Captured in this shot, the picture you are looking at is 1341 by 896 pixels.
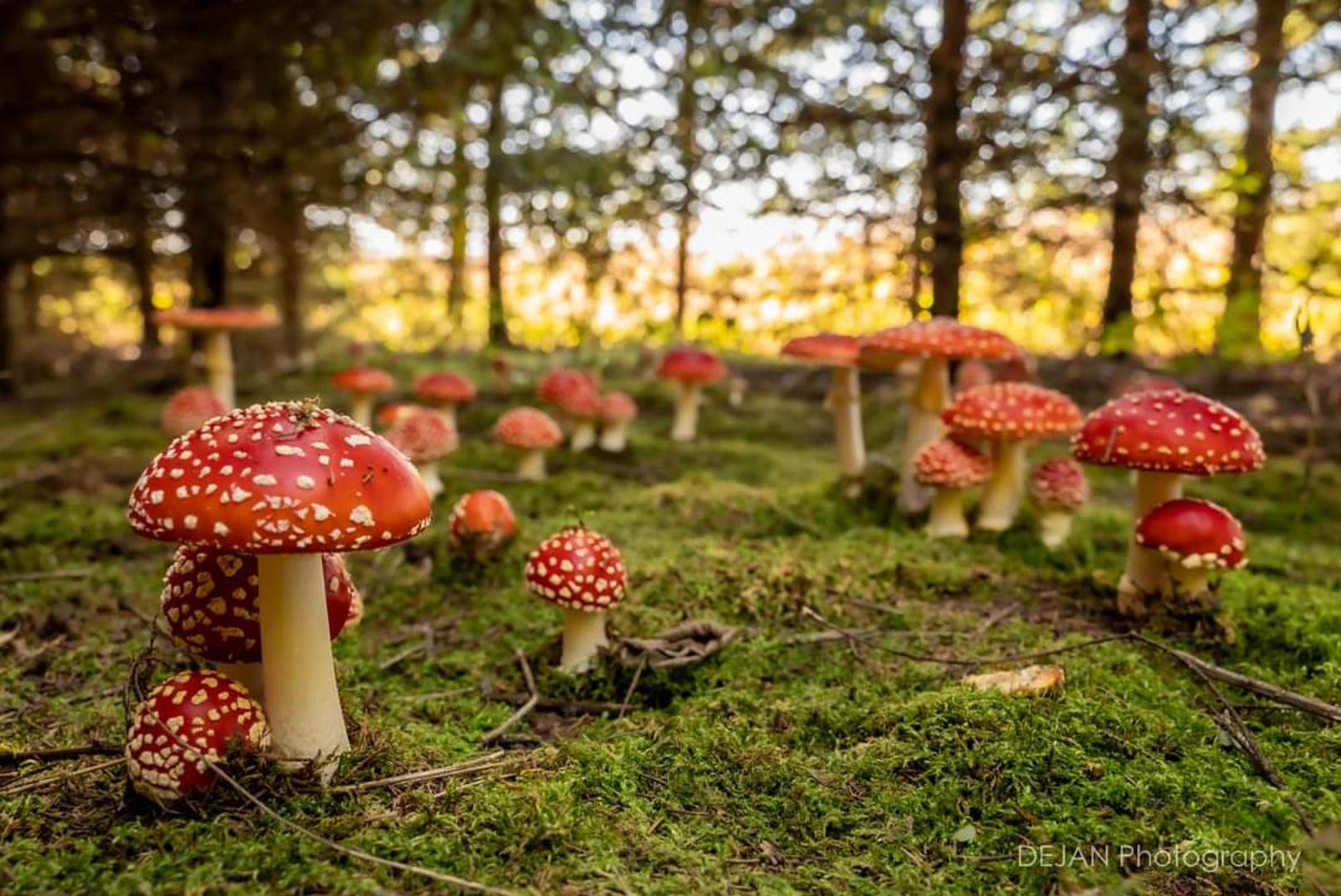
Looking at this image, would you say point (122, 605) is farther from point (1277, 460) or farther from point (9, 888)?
point (1277, 460)

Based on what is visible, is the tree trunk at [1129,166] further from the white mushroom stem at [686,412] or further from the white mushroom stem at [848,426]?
the white mushroom stem at [686,412]

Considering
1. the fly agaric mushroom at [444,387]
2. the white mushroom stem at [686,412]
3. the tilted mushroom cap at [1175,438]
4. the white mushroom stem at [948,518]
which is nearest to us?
the tilted mushroom cap at [1175,438]

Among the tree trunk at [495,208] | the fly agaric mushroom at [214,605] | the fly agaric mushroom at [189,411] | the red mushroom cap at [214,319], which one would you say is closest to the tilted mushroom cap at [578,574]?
the fly agaric mushroom at [214,605]

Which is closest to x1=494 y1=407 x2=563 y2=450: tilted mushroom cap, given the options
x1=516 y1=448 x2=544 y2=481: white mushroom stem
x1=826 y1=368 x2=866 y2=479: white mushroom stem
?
x1=516 y1=448 x2=544 y2=481: white mushroom stem

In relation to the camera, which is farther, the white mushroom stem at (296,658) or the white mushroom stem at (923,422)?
the white mushroom stem at (923,422)

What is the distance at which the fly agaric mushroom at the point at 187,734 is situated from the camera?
2.13 m

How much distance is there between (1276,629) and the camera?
3383mm

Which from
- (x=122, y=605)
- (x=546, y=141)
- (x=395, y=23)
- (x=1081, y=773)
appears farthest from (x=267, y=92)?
(x=1081, y=773)

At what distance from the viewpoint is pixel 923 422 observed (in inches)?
203

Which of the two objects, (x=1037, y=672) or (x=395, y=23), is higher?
(x=395, y=23)

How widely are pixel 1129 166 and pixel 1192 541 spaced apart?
448cm

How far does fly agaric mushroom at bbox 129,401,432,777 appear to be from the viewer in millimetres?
1983

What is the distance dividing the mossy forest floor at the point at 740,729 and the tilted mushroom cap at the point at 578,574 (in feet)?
0.95

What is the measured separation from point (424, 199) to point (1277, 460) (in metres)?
8.34
